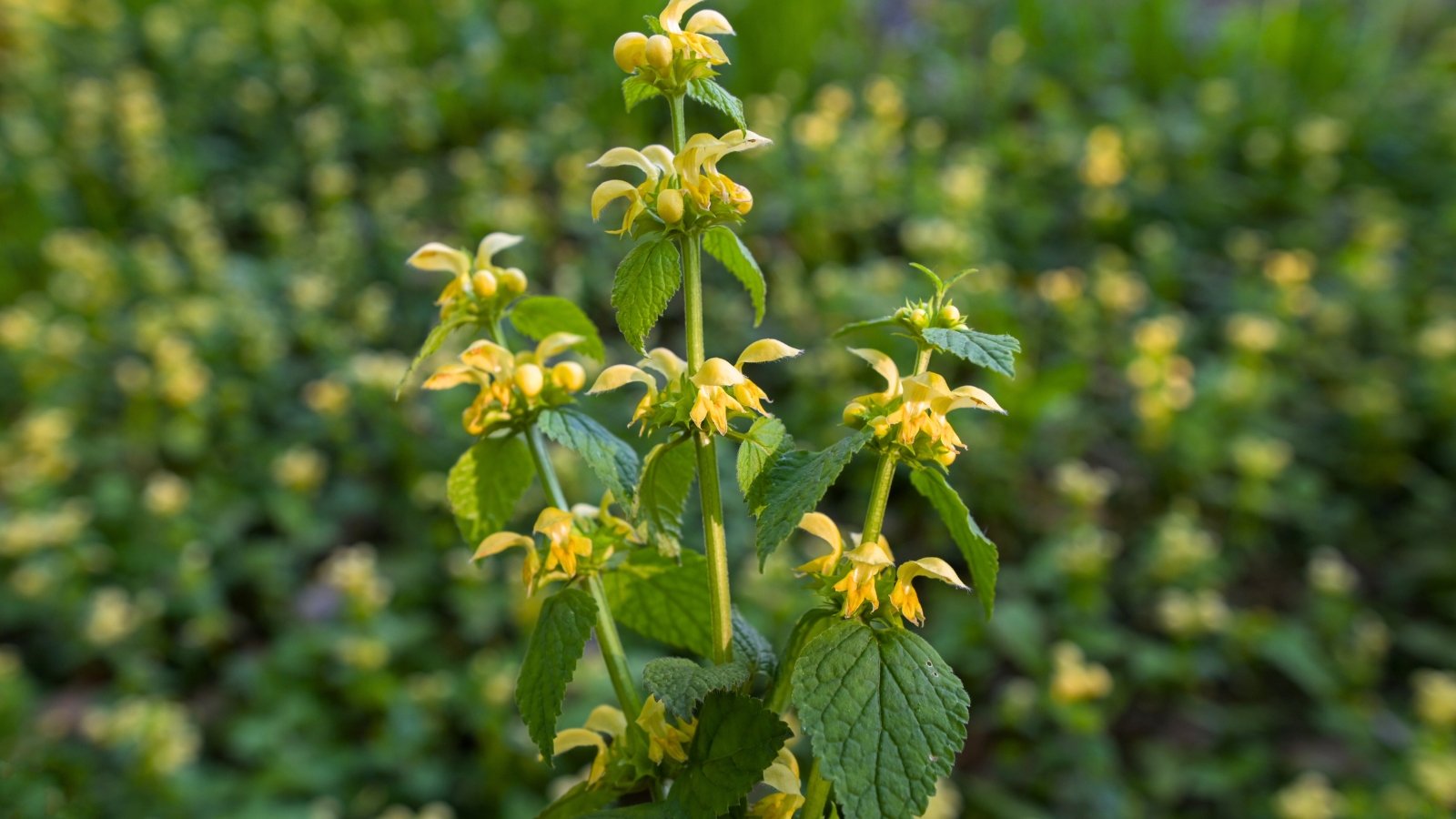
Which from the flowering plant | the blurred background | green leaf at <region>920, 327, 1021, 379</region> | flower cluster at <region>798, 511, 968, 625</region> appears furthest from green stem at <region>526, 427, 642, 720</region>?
the blurred background

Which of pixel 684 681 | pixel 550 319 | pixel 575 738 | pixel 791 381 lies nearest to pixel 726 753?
pixel 684 681

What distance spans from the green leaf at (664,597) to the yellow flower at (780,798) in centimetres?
8

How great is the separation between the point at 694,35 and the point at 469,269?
18 cm

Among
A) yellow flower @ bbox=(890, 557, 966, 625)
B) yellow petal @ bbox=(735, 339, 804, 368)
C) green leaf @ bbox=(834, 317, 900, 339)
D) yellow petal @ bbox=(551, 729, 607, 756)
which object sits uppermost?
green leaf @ bbox=(834, 317, 900, 339)

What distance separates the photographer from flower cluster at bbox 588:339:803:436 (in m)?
0.47

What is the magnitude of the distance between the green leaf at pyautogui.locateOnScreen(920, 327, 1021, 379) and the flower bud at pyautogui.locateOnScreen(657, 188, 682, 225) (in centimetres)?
12

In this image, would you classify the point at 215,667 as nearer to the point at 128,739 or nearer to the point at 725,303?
the point at 128,739

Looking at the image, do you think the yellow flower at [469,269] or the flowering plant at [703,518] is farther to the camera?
the yellow flower at [469,269]

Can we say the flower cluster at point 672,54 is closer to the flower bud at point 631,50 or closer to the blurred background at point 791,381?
the flower bud at point 631,50

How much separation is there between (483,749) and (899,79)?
7.66 feet

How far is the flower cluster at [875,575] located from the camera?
455 mm

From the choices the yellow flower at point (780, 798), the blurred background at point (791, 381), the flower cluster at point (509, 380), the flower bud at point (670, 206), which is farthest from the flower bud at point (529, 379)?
the blurred background at point (791, 381)

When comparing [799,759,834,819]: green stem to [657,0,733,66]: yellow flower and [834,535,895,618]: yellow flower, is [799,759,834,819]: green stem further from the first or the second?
[657,0,733,66]: yellow flower

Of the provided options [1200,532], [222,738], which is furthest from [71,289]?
[1200,532]
